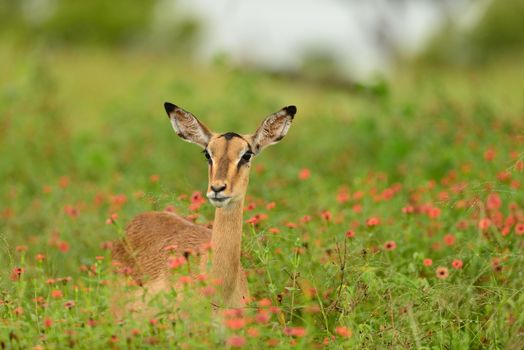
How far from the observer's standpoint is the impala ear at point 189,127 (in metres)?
5.95

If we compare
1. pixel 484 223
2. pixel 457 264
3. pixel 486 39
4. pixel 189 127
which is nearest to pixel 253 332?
pixel 457 264

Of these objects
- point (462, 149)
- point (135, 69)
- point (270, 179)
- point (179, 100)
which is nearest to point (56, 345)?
point (270, 179)

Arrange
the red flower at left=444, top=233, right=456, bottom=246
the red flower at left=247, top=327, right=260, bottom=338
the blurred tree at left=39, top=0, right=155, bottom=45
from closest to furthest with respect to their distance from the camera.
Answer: the red flower at left=247, top=327, right=260, bottom=338 → the red flower at left=444, top=233, right=456, bottom=246 → the blurred tree at left=39, top=0, right=155, bottom=45

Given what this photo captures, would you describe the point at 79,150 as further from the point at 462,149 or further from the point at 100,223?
the point at 462,149

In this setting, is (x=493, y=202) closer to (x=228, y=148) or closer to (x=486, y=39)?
(x=228, y=148)

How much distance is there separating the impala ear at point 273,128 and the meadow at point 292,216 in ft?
1.75

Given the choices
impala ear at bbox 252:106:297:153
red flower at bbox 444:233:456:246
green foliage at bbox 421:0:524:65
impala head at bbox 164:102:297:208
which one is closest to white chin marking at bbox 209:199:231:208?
impala head at bbox 164:102:297:208

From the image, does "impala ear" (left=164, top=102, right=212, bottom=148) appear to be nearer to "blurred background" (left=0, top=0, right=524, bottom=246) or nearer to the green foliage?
"blurred background" (left=0, top=0, right=524, bottom=246)

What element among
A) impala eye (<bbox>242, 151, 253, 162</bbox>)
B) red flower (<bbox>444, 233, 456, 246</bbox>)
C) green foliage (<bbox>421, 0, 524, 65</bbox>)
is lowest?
red flower (<bbox>444, 233, 456, 246</bbox>)

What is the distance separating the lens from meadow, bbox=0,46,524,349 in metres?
5.09

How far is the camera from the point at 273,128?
6164mm

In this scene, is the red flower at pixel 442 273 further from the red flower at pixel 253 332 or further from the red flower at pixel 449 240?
the red flower at pixel 253 332

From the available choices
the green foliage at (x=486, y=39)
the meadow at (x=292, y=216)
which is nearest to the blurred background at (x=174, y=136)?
the meadow at (x=292, y=216)

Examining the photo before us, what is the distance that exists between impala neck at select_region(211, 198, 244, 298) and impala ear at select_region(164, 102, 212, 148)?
0.58 metres
